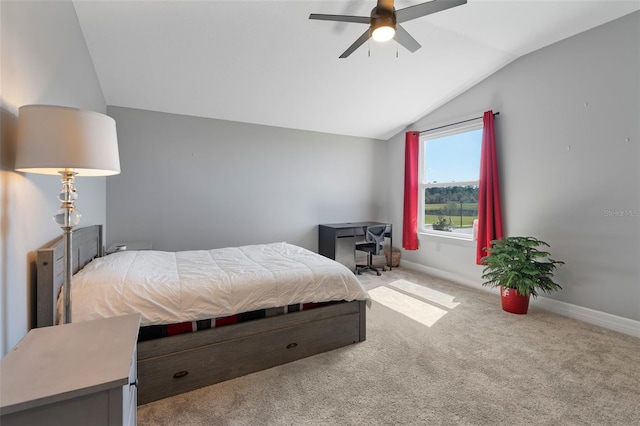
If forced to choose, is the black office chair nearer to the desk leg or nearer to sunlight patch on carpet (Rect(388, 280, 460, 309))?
Result: the desk leg

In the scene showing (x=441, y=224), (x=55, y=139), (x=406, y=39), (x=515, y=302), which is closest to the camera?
(x=55, y=139)

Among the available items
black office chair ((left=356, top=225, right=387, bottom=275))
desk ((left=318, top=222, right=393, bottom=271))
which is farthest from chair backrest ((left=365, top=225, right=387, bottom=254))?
desk ((left=318, top=222, right=393, bottom=271))

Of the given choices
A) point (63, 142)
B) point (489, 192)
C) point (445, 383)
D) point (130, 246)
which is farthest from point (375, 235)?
point (63, 142)

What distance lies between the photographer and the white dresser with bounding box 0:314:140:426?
2.50ft

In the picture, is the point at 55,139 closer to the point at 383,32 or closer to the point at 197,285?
the point at 197,285

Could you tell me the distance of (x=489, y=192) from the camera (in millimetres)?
3570

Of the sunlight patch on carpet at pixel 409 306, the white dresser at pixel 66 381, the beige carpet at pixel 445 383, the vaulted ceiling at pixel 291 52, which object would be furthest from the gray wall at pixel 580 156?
the white dresser at pixel 66 381

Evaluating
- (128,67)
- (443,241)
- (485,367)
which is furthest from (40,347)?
(443,241)

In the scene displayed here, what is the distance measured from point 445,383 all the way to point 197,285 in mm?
1753

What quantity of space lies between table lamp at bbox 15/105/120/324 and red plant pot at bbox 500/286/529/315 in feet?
11.9

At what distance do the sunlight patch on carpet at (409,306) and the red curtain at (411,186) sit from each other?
1.23 m

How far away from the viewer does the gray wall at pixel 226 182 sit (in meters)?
3.51

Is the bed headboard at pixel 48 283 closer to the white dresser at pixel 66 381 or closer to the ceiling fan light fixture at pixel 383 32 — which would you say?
the white dresser at pixel 66 381

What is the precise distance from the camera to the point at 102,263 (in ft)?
6.70
